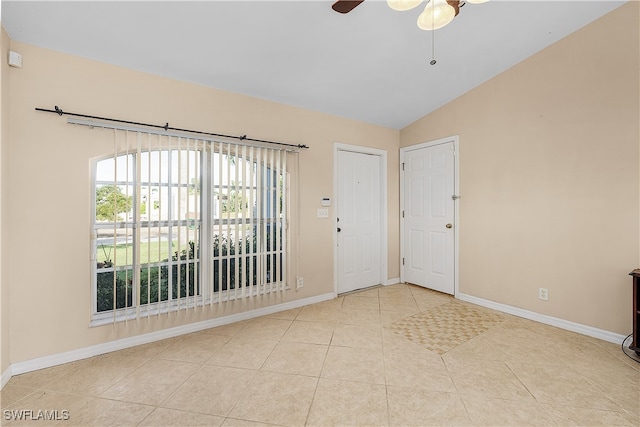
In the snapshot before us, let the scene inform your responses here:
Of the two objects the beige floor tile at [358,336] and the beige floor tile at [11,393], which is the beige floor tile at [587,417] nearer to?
the beige floor tile at [358,336]

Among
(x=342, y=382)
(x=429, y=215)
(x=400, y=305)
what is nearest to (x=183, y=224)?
(x=342, y=382)

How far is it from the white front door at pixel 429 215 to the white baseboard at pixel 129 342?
74.6 inches

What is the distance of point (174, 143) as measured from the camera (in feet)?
8.45

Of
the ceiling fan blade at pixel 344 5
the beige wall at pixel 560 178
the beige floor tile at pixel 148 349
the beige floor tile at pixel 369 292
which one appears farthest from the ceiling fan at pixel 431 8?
the beige floor tile at pixel 369 292

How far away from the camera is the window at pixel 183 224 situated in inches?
92.7

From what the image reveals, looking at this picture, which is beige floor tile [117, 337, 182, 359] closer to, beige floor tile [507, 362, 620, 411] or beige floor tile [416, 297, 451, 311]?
beige floor tile [416, 297, 451, 311]

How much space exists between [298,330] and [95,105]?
2.65m

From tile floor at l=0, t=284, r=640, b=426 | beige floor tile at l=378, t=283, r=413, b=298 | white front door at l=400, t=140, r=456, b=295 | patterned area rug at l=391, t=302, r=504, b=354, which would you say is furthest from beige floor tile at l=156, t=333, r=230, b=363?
white front door at l=400, t=140, r=456, b=295

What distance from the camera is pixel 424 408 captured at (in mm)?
1697

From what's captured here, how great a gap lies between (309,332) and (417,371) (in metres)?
1.05

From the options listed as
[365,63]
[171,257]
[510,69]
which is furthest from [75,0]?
[510,69]

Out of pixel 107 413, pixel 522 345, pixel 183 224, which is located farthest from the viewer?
pixel 183 224

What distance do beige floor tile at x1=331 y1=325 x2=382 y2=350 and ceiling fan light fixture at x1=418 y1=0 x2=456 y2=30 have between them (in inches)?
95.5

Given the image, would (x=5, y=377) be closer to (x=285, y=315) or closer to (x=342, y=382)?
(x=285, y=315)
